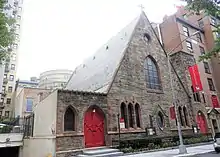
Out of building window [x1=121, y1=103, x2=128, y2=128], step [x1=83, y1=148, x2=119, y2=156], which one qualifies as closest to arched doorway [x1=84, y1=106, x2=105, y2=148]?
step [x1=83, y1=148, x2=119, y2=156]

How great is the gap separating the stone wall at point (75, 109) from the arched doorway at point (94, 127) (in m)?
0.50

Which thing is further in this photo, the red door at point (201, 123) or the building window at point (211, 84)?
the building window at point (211, 84)

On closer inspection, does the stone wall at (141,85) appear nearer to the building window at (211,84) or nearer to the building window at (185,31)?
the building window at (185,31)

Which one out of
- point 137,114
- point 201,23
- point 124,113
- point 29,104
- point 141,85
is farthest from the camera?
point 29,104

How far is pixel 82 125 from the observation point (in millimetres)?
14242

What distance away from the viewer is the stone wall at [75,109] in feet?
42.9

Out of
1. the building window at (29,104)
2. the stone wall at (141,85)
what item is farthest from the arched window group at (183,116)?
the building window at (29,104)

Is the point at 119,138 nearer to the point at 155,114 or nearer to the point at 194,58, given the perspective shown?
the point at 155,114

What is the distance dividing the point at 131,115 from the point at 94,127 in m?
3.77

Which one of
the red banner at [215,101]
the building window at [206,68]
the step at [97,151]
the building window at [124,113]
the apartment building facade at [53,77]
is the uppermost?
the apartment building facade at [53,77]

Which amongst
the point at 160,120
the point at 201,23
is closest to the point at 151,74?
the point at 160,120

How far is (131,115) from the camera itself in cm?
1733

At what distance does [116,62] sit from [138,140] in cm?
736

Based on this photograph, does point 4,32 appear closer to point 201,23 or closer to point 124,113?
point 124,113
